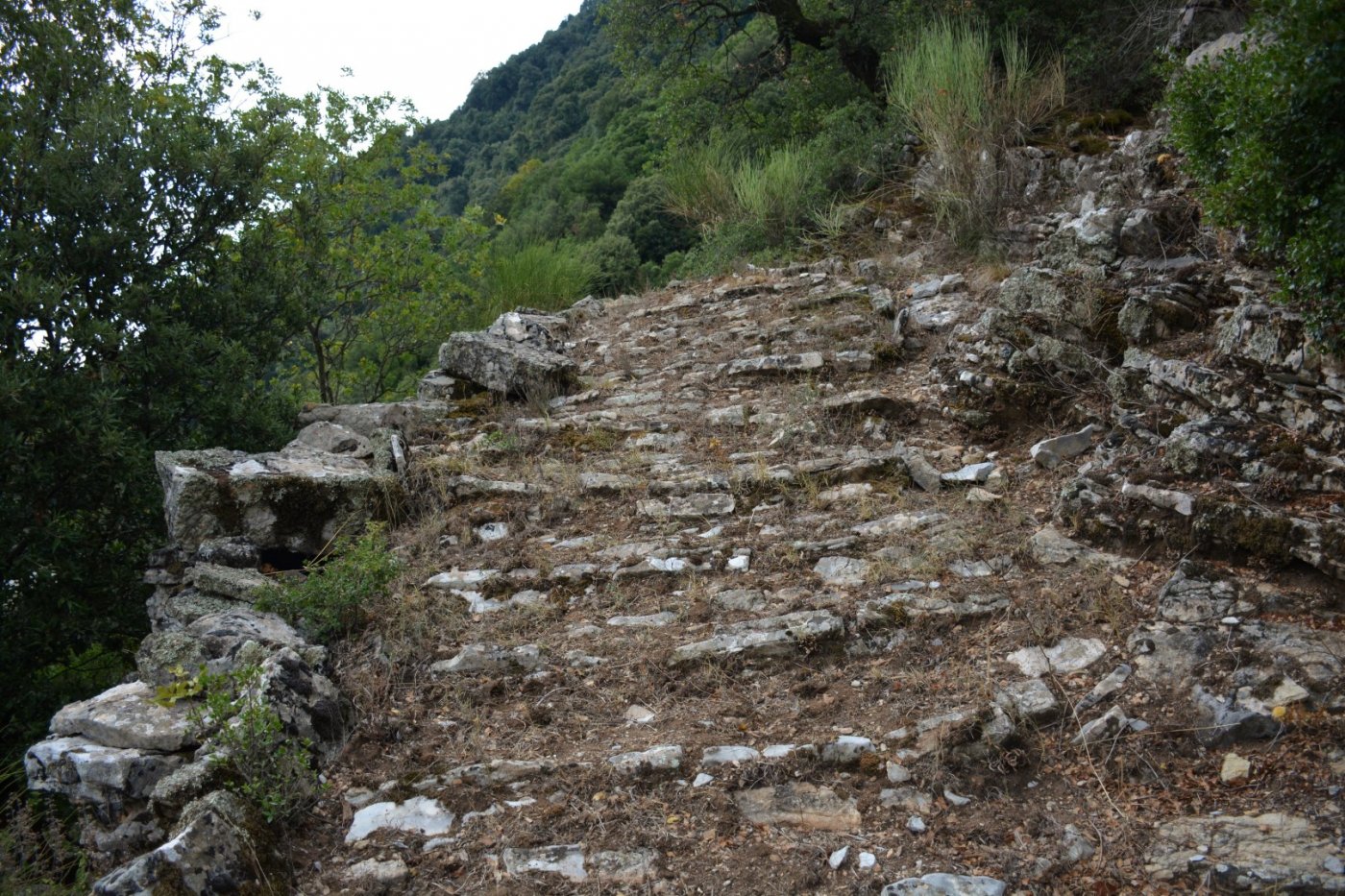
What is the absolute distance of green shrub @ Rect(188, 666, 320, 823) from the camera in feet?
10.3

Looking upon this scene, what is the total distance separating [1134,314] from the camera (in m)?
5.19

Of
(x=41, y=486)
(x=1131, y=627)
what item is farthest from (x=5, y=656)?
(x=1131, y=627)

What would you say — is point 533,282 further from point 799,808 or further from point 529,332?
point 799,808

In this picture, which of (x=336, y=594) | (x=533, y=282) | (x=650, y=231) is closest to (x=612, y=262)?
(x=650, y=231)

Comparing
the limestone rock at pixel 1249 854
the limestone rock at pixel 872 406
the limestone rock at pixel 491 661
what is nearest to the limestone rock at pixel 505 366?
the limestone rock at pixel 872 406

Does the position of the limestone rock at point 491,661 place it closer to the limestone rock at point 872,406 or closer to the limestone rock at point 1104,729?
the limestone rock at point 1104,729

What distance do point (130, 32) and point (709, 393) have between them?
20.8ft

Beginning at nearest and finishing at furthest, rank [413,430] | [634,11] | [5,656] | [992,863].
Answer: [992,863]
[5,656]
[413,430]
[634,11]

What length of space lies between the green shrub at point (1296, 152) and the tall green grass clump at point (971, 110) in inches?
168

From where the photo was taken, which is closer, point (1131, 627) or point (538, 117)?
point (1131, 627)

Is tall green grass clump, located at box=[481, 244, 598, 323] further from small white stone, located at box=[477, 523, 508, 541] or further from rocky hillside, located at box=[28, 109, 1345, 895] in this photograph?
small white stone, located at box=[477, 523, 508, 541]

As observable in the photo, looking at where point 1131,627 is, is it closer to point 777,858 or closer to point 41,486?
point 777,858

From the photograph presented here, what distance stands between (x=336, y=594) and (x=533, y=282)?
847cm

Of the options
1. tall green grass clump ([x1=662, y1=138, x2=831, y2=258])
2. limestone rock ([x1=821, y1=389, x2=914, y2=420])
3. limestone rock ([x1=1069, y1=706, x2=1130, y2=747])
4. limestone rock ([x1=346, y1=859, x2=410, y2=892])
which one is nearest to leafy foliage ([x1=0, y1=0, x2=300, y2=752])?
limestone rock ([x1=346, y1=859, x2=410, y2=892])
